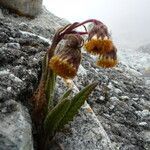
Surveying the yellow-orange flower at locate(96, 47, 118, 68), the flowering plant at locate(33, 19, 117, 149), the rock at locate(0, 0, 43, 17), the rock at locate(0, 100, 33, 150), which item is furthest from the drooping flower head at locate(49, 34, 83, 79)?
the rock at locate(0, 0, 43, 17)

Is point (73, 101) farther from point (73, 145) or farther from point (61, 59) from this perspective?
point (61, 59)

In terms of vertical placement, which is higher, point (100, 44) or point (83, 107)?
point (100, 44)

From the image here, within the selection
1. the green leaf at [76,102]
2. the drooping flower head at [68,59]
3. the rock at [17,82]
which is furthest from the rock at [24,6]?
the drooping flower head at [68,59]

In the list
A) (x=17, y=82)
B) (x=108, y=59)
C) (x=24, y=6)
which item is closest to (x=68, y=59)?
(x=108, y=59)

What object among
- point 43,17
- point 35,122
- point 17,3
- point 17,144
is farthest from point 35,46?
point 43,17

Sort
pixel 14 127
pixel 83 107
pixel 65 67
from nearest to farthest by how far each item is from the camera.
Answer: pixel 65 67 < pixel 14 127 < pixel 83 107

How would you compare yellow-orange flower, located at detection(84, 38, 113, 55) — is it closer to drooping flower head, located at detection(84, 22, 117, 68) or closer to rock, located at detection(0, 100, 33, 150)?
drooping flower head, located at detection(84, 22, 117, 68)

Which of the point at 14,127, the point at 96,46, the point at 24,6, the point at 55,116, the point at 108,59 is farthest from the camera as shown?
the point at 24,6

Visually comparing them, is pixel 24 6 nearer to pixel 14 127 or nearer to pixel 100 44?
pixel 14 127
